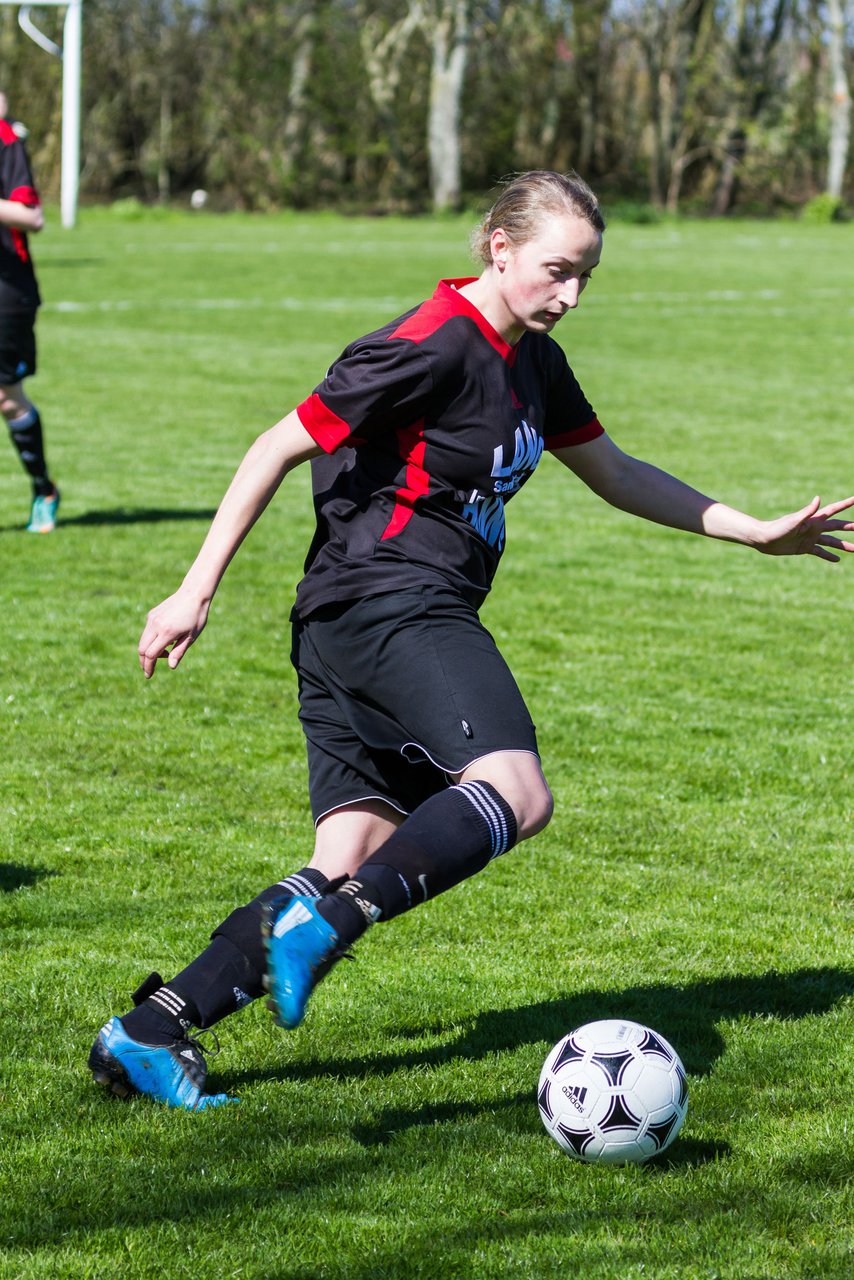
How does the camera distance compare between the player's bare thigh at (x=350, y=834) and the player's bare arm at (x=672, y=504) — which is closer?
the player's bare thigh at (x=350, y=834)

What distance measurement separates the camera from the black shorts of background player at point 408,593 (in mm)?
3219

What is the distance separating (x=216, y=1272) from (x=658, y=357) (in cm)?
1655

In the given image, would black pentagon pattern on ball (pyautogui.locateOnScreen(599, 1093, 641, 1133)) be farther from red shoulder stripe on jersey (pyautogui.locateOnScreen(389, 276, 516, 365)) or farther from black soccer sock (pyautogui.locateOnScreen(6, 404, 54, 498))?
black soccer sock (pyautogui.locateOnScreen(6, 404, 54, 498))

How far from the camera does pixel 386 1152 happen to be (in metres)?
3.26

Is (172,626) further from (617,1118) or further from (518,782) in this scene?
(617,1118)

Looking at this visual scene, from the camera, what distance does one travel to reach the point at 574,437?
3883mm

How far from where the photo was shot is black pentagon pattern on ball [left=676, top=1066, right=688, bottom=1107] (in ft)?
10.9

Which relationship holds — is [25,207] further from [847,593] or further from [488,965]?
[488,965]

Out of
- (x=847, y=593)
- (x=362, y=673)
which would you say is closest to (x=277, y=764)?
(x=362, y=673)

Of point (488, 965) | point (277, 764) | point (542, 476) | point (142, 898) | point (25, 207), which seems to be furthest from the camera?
point (542, 476)

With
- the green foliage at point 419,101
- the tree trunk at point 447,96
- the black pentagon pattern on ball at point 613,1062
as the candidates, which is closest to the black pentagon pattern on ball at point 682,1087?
the black pentagon pattern on ball at point 613,1062

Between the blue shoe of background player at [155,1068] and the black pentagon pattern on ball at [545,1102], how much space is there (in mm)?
655

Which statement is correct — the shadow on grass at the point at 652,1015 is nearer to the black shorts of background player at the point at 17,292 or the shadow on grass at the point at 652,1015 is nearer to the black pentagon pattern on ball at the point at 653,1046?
the black pentagon pattern on ball at the point at 653,1046

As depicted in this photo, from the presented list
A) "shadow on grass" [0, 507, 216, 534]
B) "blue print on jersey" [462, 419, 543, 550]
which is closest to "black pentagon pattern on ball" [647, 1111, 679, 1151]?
"blue print on jersey" [462, 419, 543, 550]
